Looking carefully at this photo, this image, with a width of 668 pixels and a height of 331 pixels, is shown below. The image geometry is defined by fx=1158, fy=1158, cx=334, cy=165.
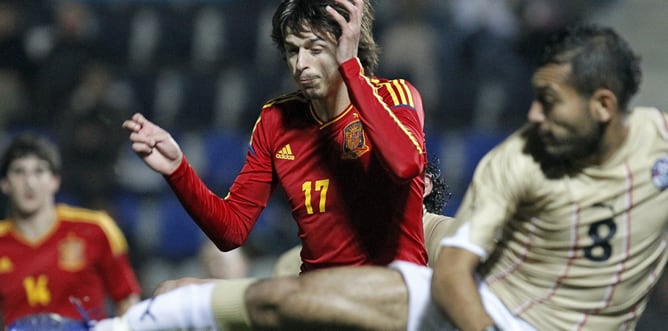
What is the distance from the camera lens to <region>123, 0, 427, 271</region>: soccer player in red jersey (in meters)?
3.94

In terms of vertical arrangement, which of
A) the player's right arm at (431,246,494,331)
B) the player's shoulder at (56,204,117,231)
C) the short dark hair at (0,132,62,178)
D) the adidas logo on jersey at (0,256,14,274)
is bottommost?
the adidas logo on jersey at (0,256,14,274)

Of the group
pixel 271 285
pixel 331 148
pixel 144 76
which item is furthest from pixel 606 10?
pixel 271 285

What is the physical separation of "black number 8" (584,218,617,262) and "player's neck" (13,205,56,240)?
3730 millimetres

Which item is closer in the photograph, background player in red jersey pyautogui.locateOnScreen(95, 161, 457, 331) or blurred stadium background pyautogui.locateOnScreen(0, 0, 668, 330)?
background player in red jersey pyautogui.locateOnScreen(95, 161, 457, 331)

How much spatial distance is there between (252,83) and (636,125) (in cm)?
543

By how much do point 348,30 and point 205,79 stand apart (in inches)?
200

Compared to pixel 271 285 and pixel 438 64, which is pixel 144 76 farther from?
pixel 271 285

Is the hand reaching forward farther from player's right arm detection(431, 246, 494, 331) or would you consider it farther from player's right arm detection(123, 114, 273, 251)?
player's right arm detection(431, 246, 494, 331)

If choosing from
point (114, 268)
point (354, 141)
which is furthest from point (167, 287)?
point (114, 268)

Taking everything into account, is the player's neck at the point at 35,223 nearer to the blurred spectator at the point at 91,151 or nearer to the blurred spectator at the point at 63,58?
the blurred spectator at the point at 91,151

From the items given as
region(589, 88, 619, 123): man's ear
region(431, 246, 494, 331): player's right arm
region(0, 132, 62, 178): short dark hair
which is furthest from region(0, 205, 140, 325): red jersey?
region(589, 88, 619, 123): man's ear

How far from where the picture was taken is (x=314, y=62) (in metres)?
3.97

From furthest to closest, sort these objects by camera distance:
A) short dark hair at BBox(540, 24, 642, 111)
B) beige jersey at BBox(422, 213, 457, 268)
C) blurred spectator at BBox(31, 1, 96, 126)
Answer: blurred spectator at BBox(31, 1, 96, 126) < beige jersey at BBox(422, 213, 457, 268) < short dark hair at BBox(540, 24, 642, 111)

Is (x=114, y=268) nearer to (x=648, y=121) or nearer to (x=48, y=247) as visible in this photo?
(x=48, y=247)
